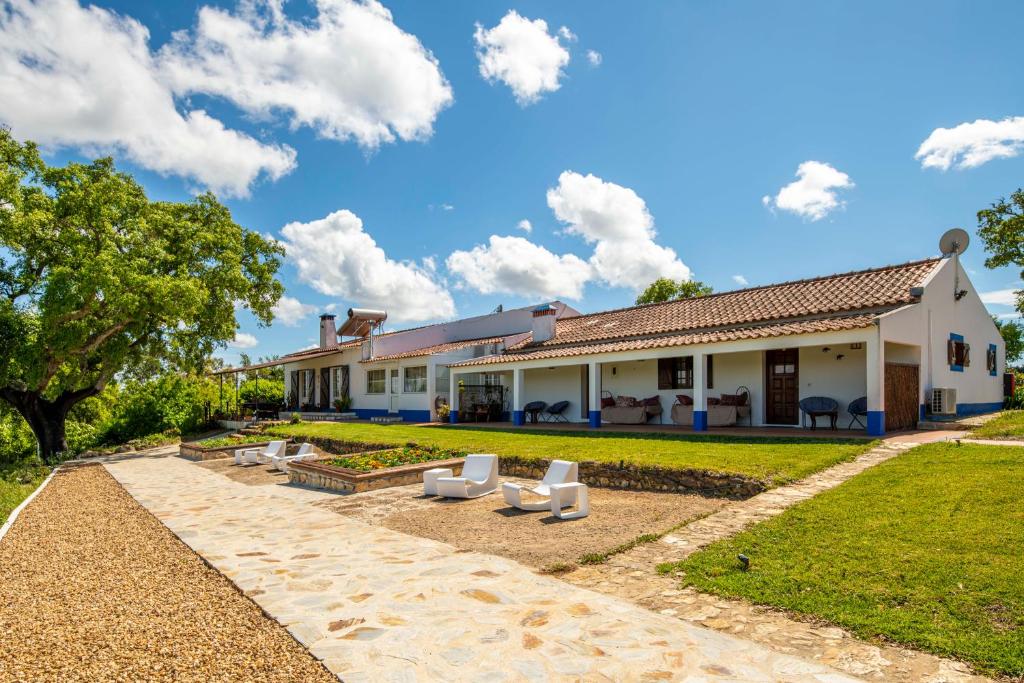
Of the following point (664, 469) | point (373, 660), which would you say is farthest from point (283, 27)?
point (373, 660)

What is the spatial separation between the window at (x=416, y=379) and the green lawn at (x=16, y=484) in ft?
41.5

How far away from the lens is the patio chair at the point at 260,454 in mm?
15742

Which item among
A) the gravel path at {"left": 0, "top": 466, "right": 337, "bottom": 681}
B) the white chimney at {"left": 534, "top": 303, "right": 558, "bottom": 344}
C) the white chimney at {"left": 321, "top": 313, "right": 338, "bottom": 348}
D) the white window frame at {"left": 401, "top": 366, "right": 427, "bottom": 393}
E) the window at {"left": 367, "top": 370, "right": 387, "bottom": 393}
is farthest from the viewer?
the white chimney at {"left": 321, "top": 313, "right": 338, "bottom": 348}

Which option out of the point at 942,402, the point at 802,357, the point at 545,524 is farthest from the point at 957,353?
the point at 545,524

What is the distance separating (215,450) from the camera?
62.6ft

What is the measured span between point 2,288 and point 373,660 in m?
20.5

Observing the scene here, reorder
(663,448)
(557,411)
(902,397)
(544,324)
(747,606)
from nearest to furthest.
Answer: (747,606), (663,448), (902,397), (557,411), (544,324)

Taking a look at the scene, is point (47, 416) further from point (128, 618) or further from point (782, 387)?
point (782, 387)

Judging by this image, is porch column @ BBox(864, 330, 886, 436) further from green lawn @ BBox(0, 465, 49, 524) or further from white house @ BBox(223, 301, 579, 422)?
green lawn @ BBox(0, 465, 49, 524)

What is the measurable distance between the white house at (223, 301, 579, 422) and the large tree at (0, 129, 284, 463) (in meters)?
6.37

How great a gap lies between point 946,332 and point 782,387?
461cm

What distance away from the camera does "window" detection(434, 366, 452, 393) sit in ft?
81.8

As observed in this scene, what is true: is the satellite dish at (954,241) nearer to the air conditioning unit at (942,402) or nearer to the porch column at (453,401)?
the air conditioning unit at (942,402)

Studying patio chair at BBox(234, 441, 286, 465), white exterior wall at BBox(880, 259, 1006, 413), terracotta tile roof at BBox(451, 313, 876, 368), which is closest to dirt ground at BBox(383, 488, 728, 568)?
terracotta tile roof at BBox(451, 313, 876, 368)
